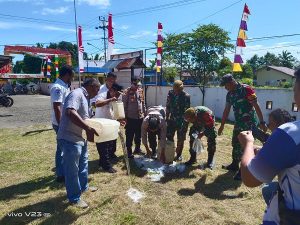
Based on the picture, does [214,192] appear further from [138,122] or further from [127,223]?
[138,122]

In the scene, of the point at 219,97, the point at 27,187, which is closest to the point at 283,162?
the point at 27,187

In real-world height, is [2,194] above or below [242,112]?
below

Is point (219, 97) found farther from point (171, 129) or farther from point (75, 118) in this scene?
point (75, 118)

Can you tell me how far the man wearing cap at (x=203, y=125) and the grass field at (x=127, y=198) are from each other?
249mm

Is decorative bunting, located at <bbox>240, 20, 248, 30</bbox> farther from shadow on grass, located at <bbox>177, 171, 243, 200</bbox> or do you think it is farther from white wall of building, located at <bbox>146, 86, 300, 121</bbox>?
shadow on grass, located at <bbox>177, 171, 243, 200</bbox>

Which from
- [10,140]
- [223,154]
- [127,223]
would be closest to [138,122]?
[223,154]

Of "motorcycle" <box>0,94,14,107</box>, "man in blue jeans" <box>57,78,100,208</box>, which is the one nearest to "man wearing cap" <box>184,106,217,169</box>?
"man in blue jeans" <box>57,78,100,208</box>

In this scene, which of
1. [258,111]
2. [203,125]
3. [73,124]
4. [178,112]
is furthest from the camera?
[178,112]

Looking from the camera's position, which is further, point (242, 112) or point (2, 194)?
point (242, 112)

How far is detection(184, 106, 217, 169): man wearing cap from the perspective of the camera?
5.59 meters

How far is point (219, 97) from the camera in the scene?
1270cm

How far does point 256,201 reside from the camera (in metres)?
4.55

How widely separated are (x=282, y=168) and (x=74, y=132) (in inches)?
118

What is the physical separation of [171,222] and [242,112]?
2.48 metres
